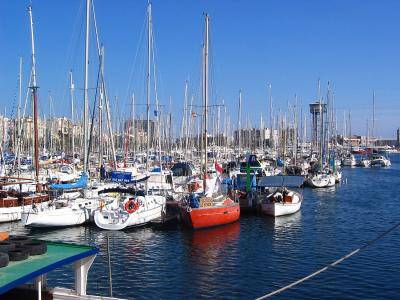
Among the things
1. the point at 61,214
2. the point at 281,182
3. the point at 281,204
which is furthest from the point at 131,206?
the point at 281,182

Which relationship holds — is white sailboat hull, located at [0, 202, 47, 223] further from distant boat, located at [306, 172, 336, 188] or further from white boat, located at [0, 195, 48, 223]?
distant boat, located at [306, 172, 336, 188]

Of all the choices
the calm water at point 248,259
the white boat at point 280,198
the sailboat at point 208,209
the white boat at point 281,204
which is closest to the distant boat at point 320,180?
the white boat at point 280,198

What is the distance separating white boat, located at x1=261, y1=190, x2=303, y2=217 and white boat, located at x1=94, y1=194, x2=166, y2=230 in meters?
10.0

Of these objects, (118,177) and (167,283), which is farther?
A: (118,177)

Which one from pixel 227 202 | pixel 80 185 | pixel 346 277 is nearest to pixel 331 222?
pixel 227 202

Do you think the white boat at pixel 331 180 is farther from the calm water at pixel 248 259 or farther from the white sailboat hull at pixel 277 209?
the white sailboat hull at pixel 277 209

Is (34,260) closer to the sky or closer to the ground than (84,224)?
closer to the sky

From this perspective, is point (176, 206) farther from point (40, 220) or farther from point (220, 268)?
point (220, 268)

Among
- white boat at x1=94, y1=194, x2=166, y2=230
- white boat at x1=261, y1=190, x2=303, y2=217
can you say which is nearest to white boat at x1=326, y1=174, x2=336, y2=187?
white boat at x1=261, y1=190, x2=303, y2=217

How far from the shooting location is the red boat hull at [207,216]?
3672cm

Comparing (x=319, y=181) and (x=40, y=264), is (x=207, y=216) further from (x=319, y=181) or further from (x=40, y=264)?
(x=319, y=181)

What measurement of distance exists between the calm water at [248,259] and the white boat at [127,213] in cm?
87

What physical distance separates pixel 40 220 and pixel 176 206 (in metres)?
10.8

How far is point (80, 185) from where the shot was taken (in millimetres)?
44188
